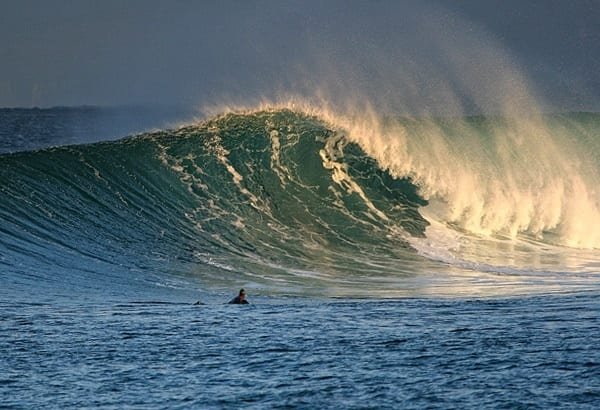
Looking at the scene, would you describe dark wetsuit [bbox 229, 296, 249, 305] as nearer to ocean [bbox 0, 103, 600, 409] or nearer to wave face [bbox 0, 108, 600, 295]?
ocean [bbox 0, 103, 600, 409]

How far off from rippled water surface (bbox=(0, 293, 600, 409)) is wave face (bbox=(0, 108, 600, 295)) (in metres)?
3.53

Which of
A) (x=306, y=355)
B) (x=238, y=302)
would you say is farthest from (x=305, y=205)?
(x=306, y=355)

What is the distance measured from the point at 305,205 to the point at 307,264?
476 centimetres

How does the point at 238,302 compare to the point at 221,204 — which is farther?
the point at 221,204

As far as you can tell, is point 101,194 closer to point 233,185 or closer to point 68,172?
point 68,172

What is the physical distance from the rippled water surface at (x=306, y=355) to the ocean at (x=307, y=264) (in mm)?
34

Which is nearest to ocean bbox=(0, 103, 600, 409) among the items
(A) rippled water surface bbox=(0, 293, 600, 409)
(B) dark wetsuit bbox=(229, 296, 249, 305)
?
(A) rippled water surface bbox=(0, 293, 600, 409)

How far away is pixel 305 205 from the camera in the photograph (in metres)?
25.0

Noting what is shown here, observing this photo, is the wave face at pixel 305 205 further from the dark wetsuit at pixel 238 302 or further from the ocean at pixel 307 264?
the dark wetsuit at pixel 238 302

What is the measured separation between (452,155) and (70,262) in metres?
14.7

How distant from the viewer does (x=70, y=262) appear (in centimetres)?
1884

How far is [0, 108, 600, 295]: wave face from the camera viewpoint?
768 inches

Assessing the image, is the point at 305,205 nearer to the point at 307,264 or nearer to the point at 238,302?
the point at 307,264

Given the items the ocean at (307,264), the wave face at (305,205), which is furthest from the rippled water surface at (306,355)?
the wave face at (305,205)
